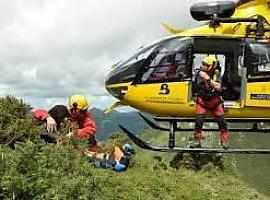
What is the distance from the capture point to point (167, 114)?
11953 millimetres

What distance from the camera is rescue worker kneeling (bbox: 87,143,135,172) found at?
10173 millimetres

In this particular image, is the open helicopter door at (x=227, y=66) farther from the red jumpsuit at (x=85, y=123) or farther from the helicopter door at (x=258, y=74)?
the red jumpsuit at (x=85, y=123)

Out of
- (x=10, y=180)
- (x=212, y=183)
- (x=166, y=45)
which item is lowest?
(x=212, y=183)

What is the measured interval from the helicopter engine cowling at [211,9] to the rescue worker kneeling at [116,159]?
11.2 feet

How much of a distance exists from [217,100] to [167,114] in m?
1.19

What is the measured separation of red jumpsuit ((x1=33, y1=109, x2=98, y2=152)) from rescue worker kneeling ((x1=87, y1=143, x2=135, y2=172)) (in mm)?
305

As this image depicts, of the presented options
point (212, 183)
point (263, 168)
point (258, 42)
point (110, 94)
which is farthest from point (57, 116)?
point (263, 168)

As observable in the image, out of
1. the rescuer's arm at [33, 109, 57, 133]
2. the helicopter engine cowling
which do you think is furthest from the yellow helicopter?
the rescuer's arm at [33, 109, 57, 133]

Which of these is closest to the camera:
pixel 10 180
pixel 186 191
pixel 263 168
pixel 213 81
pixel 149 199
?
pixel 10 180

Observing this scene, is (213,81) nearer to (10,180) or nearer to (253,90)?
(253,90)

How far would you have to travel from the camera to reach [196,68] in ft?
37.9

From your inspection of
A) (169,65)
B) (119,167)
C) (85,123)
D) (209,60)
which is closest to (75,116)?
(85,123)

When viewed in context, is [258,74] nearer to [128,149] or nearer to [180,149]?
[180,149]

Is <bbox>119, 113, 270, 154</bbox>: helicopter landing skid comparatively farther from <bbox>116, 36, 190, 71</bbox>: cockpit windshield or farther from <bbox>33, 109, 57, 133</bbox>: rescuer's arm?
<bbox>33, 109, 57, 133</bbox>: rescuer's arm
